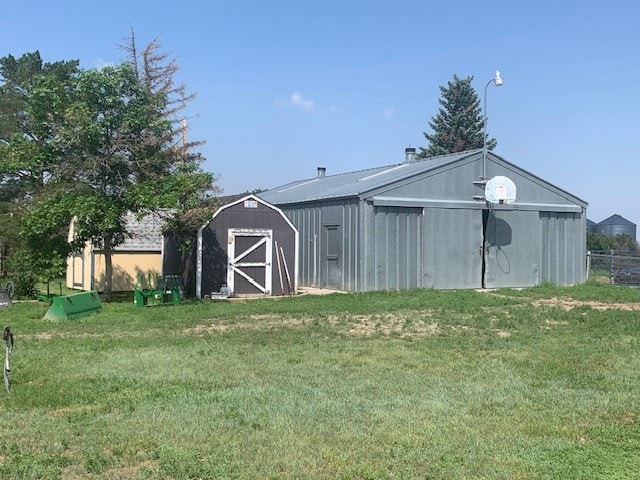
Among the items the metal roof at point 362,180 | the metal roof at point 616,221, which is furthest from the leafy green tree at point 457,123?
the metal roof at point 362,180

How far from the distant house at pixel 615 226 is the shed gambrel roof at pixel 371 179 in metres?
24.6

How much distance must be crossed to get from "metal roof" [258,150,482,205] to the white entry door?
306 centimetres

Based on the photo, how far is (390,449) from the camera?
4859mm

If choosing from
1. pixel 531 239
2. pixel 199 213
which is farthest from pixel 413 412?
pixel 531 239

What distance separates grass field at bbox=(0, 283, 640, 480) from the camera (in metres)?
4.61

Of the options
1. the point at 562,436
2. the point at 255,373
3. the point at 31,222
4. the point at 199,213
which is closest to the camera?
the point at 562,436

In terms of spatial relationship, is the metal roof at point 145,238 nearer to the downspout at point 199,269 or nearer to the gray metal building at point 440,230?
the downspout at point 199,269

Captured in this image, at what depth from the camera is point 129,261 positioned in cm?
2030

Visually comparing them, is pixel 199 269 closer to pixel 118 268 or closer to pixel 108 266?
pixel 108 266

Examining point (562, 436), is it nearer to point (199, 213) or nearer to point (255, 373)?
point (255, 373)

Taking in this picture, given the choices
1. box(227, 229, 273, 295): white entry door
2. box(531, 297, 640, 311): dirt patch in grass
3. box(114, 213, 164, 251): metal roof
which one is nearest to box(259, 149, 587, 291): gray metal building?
box(227, 229, 273, 295): white entry door

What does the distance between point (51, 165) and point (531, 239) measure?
49.5 ft

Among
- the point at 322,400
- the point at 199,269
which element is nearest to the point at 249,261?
the point at 199,269

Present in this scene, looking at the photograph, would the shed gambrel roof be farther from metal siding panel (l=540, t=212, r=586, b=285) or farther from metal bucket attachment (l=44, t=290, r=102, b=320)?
metal bucket attachment (l=44, t=290, r=102, b=320)
